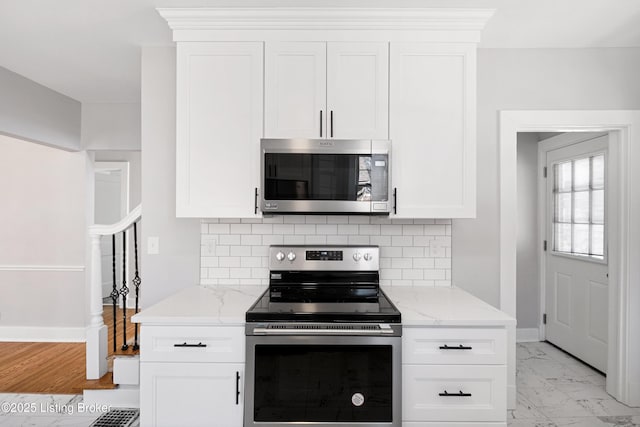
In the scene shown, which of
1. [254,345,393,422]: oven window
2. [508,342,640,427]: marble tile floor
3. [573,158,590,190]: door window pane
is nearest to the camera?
[254,345,393,422]: oven window

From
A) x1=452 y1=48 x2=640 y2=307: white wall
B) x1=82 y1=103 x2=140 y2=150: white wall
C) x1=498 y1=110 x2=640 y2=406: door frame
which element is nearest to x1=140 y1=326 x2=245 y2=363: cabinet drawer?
x1=452 y1=48 x2=640 y2=307: white wall

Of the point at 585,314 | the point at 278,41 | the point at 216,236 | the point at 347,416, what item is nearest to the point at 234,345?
the point at 347,416

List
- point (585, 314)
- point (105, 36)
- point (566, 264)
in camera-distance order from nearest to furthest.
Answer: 1. point (105, 36)
2. point (585, 314)
3. point (566, 264)

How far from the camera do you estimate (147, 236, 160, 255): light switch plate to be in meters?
2.61

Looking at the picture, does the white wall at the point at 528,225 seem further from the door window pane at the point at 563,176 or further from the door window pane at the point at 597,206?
the door window pane at the point at 597,206

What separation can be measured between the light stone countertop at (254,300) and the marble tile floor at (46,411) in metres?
0.95

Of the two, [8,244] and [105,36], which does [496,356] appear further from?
[8,244]

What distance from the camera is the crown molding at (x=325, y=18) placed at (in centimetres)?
218

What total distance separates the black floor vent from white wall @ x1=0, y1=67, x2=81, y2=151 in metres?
2.42

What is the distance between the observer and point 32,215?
4301 millimetres

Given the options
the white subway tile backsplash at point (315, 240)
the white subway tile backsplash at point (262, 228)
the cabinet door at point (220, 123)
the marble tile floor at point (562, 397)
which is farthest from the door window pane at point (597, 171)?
the cabinet door at point (220, 123)

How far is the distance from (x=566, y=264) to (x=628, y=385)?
4.21 feet

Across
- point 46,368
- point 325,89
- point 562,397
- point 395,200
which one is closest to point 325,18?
point 325,89

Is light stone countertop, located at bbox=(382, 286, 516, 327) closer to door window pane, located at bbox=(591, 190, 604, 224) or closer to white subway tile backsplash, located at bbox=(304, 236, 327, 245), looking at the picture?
white subway tile backsplash, located at bbox=(304, 236, 327, 245)
